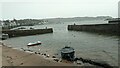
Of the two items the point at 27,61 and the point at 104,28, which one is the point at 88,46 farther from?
the point at 104,28

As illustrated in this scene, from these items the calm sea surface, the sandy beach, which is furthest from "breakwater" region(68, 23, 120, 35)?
the sandy beach

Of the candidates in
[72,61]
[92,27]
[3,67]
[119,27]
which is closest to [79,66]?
[72,61]

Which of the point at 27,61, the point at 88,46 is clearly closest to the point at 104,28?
the point at 88,46

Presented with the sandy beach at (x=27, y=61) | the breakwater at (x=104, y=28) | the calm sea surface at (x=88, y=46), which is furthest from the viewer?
the breakwater at (x=104, y=28)

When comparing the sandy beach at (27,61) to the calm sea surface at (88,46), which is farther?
the calm sea surface at (88,46)

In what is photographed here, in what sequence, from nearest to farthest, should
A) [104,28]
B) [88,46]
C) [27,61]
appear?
[27,61] < [88,46] < [104,28]

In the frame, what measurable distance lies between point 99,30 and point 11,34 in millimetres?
31667

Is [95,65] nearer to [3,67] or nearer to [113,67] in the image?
[113,67]

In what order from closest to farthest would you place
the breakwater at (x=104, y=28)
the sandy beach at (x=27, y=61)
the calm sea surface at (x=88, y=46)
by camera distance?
the sandy beach at (x=27, y=61) → the calm sea surface at (x=88, y=46) → the breakwater at (x=104, y=28)

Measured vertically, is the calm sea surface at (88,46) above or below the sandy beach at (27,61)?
below

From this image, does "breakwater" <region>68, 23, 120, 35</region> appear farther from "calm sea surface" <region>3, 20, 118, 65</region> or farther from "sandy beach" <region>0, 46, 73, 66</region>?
"sandy beach" <region>0, 46, 73, 66</region>

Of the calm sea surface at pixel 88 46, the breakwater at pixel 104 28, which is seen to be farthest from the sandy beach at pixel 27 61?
the breakwater at pixel 104 28

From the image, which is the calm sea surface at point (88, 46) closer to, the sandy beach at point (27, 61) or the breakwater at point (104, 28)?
the sandy beach at point (27, 61)

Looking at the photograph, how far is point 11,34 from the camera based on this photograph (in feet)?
232
